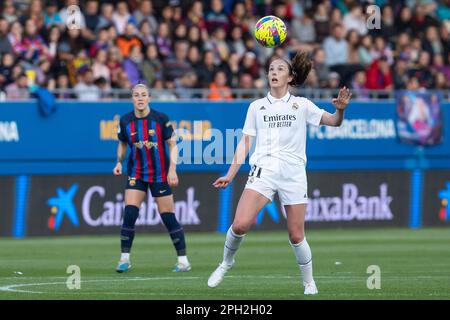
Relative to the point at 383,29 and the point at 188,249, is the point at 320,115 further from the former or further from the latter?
the point at 383,29

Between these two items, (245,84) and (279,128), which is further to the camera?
(245,84)

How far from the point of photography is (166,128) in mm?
15391

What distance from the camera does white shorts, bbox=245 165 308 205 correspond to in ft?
38.5

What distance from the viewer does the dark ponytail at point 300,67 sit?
11.9 meters

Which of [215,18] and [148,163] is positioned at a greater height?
[215,18]

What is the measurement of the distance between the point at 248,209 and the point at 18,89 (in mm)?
10707

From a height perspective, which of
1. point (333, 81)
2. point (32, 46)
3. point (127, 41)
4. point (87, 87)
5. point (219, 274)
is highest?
point (127, 41)

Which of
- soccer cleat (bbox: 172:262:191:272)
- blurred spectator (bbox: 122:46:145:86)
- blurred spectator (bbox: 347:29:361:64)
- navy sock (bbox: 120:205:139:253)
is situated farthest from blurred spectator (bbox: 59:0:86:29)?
soccer cleat (bbox: 172:262:191:272)

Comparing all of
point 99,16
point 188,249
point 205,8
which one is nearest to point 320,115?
point 188,249

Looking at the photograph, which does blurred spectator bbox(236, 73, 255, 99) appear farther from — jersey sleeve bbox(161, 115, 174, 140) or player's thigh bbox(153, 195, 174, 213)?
player's thigh bbox(153, 195, 174, 213)

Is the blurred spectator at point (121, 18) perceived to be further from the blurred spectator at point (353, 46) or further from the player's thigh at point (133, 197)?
the player's thigh at point (133, 197)

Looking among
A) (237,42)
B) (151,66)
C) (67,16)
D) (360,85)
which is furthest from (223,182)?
(360,85)

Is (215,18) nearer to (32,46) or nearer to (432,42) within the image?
(32,46)

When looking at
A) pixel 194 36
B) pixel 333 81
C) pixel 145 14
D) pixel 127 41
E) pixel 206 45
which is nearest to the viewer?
pixel 127 41
